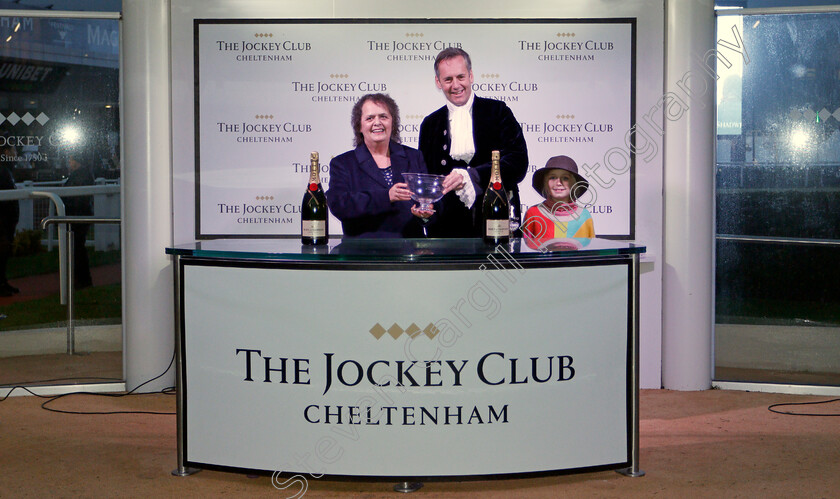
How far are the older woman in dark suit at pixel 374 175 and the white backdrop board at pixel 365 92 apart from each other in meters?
0.07

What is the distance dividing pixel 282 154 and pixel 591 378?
265 centimetres

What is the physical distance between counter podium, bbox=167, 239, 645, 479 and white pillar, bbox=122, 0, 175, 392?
1957 millimetres

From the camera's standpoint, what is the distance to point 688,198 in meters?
5.33

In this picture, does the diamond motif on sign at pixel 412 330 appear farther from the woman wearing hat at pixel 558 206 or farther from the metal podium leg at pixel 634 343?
the woman wearing hat at pixel 558 206

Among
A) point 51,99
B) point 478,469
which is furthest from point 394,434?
point 51,99

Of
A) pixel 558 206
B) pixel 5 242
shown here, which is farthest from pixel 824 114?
pixel 5 242

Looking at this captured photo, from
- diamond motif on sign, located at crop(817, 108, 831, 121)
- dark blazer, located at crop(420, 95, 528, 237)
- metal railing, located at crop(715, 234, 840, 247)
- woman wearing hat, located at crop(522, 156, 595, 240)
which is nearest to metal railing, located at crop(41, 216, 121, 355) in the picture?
dark blazer, located at crop(420, 95, 528, 237)

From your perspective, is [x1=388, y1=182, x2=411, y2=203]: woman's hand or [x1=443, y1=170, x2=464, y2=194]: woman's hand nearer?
[x1=388, y1=182, x2=411, y2=203]: woman's hand

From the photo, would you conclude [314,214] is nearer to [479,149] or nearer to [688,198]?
[479,149]

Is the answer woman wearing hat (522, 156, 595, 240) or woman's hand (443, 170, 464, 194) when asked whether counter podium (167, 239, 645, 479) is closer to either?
woman wearing hat (522, 156, 595, 240)

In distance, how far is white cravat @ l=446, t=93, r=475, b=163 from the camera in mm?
5270

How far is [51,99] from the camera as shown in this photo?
5445 mm

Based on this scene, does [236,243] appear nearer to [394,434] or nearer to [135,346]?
[394,434]

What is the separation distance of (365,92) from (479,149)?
774mm
